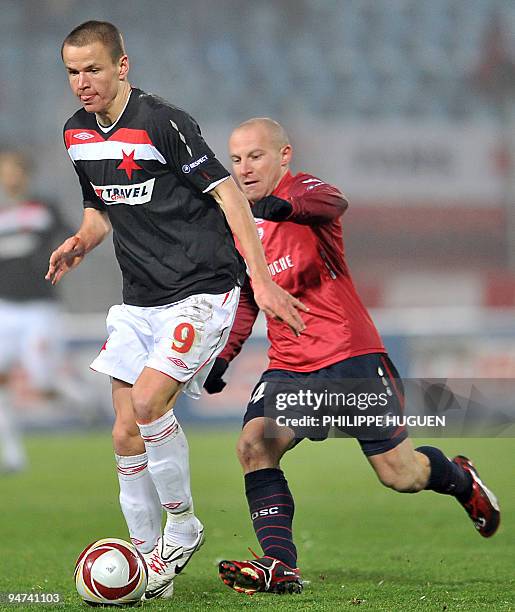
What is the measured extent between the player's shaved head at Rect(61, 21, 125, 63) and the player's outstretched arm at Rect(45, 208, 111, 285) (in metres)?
0.80

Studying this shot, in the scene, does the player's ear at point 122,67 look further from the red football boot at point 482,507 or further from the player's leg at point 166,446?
the red football boot at point 482,507

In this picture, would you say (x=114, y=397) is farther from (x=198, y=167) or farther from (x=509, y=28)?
(x=509, y=28)

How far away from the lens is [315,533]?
6570 mm

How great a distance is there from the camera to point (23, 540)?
628 centimetres

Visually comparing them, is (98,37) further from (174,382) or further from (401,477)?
(401,477)

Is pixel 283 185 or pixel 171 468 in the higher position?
pixel 283 185

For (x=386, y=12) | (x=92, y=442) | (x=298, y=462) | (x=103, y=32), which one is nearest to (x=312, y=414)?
(x=103, y=32)

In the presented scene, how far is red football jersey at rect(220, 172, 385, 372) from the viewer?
16.3 feet

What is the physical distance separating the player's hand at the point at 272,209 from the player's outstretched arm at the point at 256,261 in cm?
15

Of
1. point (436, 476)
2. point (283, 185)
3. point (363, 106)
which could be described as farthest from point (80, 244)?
point (363, 106)

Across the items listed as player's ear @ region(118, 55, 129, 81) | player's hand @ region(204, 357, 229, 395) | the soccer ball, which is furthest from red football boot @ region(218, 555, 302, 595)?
player's ear @ region(118, 55, 129, 81)

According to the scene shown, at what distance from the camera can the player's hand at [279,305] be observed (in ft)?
12.5

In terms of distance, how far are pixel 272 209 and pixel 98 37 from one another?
0.89m

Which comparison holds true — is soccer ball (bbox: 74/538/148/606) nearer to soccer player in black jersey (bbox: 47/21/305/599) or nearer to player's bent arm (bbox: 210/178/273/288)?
soccer player in black jersey (bbox: 47/21/305/599)
